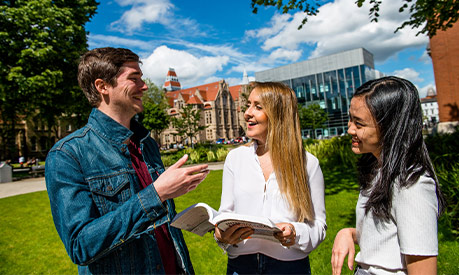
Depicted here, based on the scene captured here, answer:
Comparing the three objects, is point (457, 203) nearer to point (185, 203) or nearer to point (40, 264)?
point (185, 203)

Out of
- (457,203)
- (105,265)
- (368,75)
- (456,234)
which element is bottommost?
(456,234)

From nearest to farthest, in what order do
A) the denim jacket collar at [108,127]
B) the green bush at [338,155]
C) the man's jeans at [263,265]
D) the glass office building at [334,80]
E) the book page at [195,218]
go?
the book page at [195,218] → the denim jacket collar at [108,127] → the man's jeans at [263,265] → the green bush at [338,155] → the glass office building at [334,80]

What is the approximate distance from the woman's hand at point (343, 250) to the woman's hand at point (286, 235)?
29 cm

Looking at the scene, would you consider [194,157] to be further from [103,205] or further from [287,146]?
[103,205]

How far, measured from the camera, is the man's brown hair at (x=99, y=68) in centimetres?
190

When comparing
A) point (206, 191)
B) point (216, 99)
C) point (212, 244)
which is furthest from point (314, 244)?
point (216, 99)

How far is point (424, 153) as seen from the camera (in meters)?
1.52

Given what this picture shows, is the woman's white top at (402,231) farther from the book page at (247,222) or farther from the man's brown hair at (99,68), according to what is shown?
the man's brown hair at (99,68)

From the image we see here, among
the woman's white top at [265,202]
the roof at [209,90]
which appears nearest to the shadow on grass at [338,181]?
the woman's white top at [265,202]

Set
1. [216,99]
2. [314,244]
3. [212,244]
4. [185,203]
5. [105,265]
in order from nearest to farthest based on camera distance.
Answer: [105,265]
[314,244]
[212,244]
[185,203]
[216,99]

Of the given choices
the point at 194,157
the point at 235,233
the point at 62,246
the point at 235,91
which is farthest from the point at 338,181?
the point at 235,91

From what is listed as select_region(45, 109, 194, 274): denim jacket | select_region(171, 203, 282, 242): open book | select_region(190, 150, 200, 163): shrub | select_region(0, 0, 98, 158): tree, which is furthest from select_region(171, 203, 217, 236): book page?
select_region(190, 150, 200, 163): shrub

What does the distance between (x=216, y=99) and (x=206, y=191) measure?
66198 mm

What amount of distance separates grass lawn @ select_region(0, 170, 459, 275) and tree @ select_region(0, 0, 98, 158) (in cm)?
809
